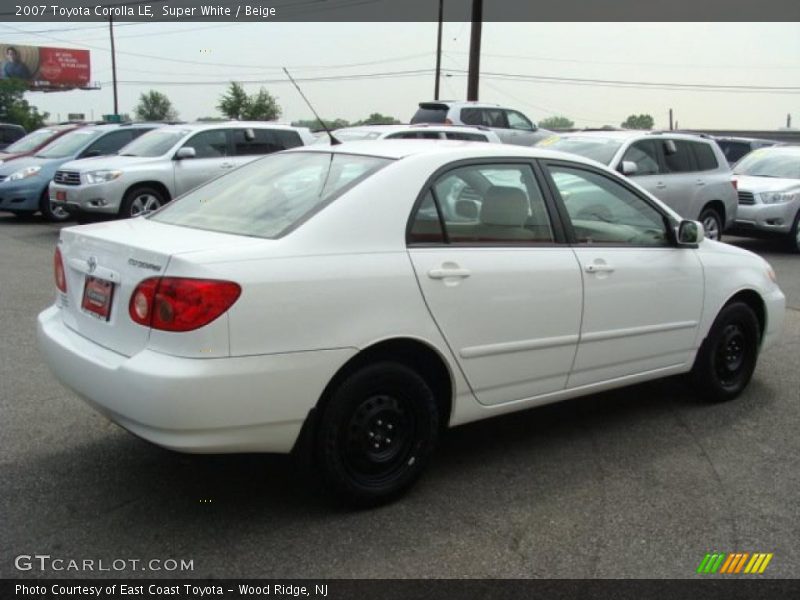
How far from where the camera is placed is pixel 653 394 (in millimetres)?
5418

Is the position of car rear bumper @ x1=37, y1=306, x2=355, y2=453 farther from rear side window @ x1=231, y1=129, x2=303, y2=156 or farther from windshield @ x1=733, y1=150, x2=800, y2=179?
windshield @ x1=733, y1=150, x2=800, y2=179

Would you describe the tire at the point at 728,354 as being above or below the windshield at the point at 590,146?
below

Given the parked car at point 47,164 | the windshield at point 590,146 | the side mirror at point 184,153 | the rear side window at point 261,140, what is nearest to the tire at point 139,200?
the side mirror at point 184,153

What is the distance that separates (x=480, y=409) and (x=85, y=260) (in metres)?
1.95

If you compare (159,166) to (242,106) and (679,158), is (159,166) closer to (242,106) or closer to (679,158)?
(679,158)

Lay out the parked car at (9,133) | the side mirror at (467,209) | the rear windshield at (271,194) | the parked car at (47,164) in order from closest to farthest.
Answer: the rear windshield at (271,194) < the side mirror at (467,209) < the parked car at (47,164) < the parked car at (9,133)

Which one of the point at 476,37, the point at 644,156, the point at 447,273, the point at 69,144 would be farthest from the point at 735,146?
the point at 447,273

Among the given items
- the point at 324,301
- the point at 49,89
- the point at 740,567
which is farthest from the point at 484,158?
the point at 49,89

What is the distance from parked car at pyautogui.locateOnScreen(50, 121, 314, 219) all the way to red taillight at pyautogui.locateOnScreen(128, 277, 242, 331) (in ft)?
28.2

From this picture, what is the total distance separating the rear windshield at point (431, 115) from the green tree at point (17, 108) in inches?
2018

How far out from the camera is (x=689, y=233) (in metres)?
4.70

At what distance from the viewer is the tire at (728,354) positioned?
197 inches

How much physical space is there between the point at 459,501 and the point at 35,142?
15956 millimetres

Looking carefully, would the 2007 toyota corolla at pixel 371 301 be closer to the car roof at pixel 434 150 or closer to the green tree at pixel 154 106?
the car roof at pixel 434 150
